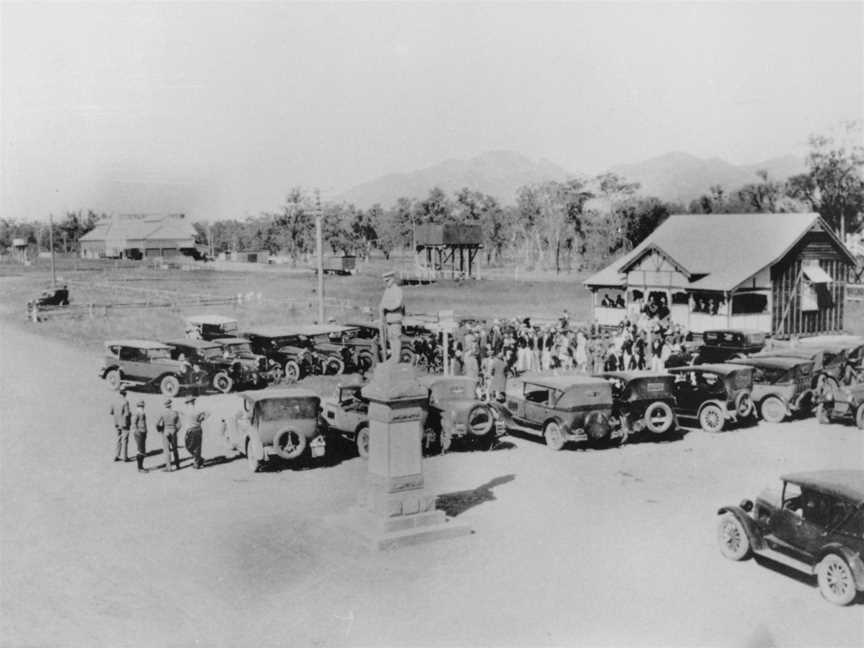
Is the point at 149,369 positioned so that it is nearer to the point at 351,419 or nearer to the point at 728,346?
the point at 351,419

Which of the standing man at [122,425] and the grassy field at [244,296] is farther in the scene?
the grassy field at [244,296]

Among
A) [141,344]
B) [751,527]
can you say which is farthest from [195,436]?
[751,527]

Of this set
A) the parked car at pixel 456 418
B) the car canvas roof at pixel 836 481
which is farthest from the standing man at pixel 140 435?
the car canvas roof at pixel 836 481

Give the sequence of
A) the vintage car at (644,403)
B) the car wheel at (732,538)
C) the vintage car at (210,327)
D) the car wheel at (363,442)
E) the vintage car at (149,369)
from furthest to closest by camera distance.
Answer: the vintage car at (210,327), the vintage car at (149,369), the vintage car at (644,403), the car wheel at (363,442), the car wheel at (732,538)

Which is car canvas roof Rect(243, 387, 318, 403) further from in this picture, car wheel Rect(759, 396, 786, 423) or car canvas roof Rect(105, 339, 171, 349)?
car wheel Rect(759, 396, 786, 423)

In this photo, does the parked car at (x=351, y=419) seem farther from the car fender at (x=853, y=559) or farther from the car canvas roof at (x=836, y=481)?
the car fender at (x=853, y=559)

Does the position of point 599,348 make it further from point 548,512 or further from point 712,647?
point 712,647

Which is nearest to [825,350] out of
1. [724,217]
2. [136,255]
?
[724,217]
